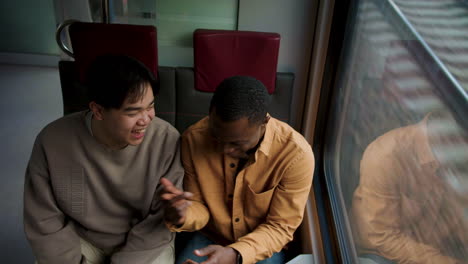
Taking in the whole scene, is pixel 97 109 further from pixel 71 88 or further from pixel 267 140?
pixel 71 88

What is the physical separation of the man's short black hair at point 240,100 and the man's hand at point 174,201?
0.30 metres

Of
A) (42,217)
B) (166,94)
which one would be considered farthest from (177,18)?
(42,217)

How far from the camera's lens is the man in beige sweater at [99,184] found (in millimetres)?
1399

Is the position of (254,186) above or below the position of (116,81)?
below

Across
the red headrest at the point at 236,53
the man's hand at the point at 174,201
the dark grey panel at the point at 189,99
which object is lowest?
the man's hand at the point at 174,201

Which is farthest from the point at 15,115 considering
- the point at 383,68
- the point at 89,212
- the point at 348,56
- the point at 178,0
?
the point at 383,68

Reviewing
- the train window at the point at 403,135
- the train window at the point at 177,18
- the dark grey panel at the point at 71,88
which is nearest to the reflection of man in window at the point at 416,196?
the train window at the point at 403,135

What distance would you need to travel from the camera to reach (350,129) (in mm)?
1884

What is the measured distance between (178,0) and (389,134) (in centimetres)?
148

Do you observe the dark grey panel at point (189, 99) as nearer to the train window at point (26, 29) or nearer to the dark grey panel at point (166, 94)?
the dark grey panel at point (166, 94)

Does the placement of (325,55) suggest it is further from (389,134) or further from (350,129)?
(389,134)

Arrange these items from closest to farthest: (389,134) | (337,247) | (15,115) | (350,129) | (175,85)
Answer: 1. (389,134)
2. (337,247)
3. (350,129)
4. (175,85)
5. (15,115)

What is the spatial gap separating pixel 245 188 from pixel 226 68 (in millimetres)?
677

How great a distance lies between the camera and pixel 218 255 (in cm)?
132
